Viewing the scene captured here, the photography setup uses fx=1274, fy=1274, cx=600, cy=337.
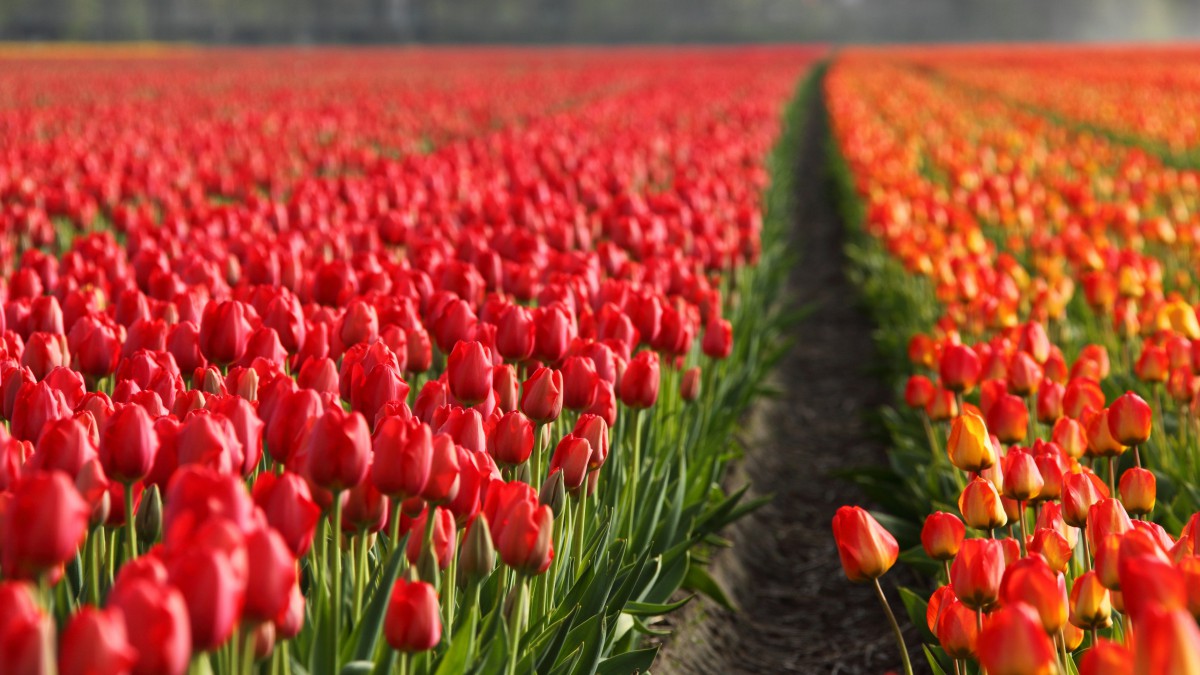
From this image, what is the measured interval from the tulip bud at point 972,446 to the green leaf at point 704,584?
3.85 ft

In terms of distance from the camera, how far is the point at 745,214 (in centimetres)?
550

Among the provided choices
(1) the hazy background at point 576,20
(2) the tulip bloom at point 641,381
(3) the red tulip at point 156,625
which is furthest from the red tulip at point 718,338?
(1) the hazy background at point 576,20

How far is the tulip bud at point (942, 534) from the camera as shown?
212 cm

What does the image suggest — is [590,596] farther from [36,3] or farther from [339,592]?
[36,3]

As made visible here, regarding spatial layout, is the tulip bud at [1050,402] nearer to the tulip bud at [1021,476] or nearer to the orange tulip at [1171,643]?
the tulip bud at [1021,476]

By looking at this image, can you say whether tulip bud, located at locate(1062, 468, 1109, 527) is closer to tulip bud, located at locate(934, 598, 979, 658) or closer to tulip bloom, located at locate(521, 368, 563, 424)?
tulip bud, located at locate(934, 598, 979, 658)

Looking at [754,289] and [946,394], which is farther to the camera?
[754,289]

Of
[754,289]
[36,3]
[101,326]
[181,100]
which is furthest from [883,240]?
[36,3]

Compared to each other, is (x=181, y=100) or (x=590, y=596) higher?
(x=590, y=596)

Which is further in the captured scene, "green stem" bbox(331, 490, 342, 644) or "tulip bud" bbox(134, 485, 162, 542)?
"tulip bud" bbox(134, 485, 162, 542)

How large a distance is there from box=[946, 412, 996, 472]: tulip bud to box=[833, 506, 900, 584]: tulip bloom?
1.51 ft

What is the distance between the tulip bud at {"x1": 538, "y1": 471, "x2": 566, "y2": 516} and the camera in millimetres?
2152

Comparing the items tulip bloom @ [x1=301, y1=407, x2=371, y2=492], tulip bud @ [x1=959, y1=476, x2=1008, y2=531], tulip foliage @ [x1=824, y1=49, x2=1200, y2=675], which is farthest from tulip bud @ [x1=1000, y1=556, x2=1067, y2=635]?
tulip bloom @ [x1=301, y1=407, x2=371, y2=492]

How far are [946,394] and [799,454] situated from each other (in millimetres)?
2014
